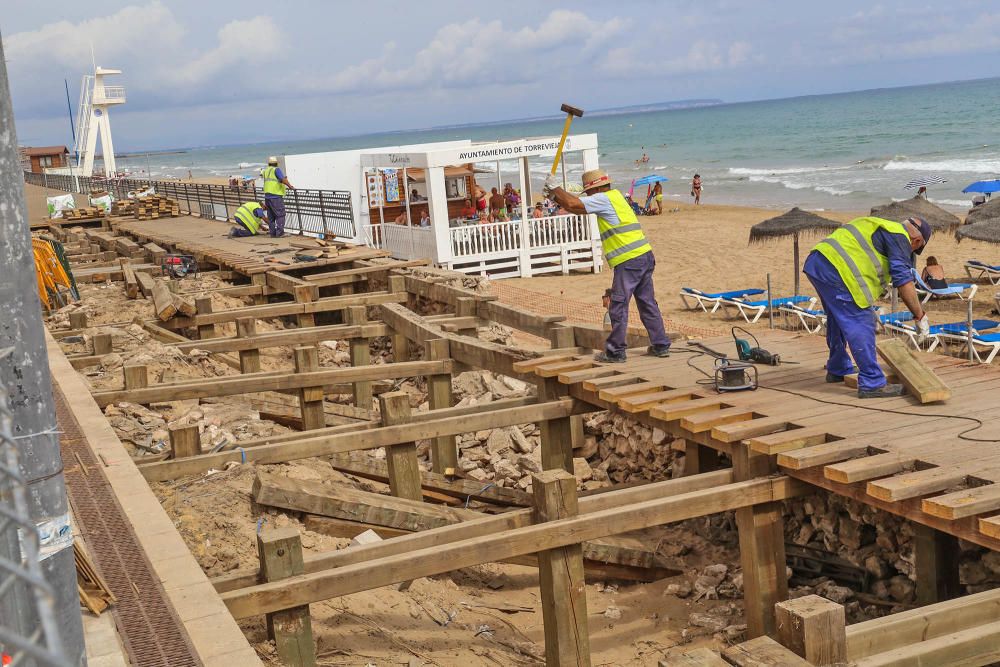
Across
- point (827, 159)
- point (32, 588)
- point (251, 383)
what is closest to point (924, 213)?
point (251, 383)

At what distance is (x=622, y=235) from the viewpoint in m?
8.55

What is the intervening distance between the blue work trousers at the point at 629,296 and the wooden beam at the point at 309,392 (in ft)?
8.66

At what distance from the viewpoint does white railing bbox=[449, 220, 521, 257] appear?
22266 mm

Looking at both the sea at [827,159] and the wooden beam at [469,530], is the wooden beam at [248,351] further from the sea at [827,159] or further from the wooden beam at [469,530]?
the sea at [827,159]

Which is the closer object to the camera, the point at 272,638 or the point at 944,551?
the point at 272,638

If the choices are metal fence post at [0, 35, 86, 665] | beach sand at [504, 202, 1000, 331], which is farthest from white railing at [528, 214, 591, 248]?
metal fence post at [0, 35, 86, 665]

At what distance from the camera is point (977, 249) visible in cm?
2592

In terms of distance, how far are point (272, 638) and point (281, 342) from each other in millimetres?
6591

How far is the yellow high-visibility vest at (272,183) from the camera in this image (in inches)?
852

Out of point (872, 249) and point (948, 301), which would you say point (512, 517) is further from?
point (948, 301)

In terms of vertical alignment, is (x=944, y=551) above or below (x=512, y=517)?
below

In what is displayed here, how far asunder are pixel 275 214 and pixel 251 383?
13.7 meters

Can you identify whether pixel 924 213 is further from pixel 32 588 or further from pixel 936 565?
pixel 32 588

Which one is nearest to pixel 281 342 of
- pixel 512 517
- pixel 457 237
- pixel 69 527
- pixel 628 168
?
pixel 512 517
